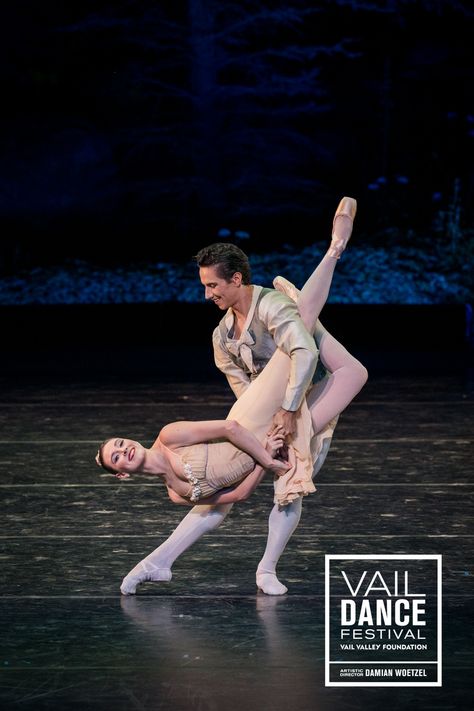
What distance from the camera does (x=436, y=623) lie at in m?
3.21

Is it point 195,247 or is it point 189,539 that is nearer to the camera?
point 189,539

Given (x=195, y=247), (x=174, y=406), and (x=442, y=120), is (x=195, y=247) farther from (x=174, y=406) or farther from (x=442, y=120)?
(x=174, y=406)

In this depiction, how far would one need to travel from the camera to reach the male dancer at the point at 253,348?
135 inches

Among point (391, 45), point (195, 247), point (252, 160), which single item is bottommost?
point (195, 247)

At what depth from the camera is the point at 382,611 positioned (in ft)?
10.8

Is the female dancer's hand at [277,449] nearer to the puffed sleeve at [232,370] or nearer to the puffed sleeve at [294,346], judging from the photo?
the puffed sleeve at [294,346]

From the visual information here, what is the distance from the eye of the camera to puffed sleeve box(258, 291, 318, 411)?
11.2 ft

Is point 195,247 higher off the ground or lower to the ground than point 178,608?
higher

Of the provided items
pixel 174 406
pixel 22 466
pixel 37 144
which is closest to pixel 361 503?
pixel 22 466

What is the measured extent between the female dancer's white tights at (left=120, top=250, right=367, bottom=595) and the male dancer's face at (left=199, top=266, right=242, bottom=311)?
0.64 ft

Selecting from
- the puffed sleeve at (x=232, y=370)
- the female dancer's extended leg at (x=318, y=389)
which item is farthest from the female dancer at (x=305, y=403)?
the puffed sleeve at (x=232, y=370)

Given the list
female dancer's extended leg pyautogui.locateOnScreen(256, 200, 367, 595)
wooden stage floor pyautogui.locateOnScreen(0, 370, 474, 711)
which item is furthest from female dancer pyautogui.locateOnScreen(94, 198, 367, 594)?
wooden stage floor pyautogui.locateOnScreen(0, 370, 474, 711)

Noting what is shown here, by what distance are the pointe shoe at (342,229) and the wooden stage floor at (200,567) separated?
0.97 m

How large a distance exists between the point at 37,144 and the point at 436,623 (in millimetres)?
9566
